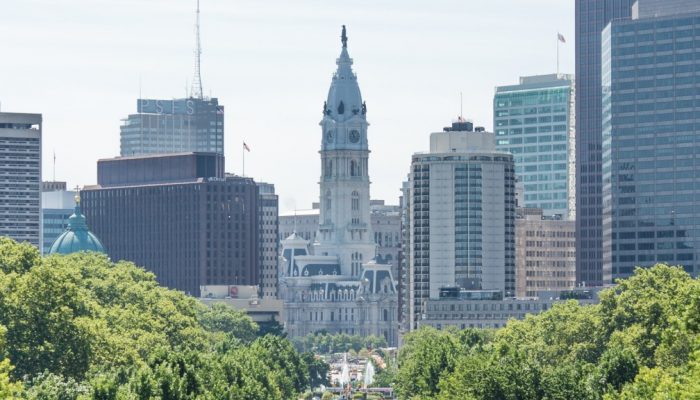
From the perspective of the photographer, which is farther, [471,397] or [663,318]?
[663,318]

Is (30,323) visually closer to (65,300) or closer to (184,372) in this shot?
(65,300)

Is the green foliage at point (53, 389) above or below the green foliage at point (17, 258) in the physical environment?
below

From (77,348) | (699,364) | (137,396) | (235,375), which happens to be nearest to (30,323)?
(77,348)

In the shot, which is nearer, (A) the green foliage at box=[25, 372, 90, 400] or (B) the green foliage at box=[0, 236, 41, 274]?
(A) the green foliage at box=[25, 372, 90, 400]

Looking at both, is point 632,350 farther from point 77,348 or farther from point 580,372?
point 77,348

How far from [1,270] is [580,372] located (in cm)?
5046

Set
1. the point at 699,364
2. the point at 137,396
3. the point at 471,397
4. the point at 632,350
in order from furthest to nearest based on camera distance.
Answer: the point at 632,350, the point at 471,397, the point at 137,396, the point at 699,364

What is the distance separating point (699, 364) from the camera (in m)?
112

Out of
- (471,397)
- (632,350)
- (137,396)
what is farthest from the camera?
(632,350)

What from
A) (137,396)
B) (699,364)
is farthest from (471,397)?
(699,364)

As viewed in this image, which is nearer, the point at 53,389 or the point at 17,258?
the point at 53,389

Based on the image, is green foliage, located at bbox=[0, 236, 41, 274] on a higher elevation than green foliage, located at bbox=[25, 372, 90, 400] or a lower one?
higher

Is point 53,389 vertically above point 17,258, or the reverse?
point 17,258

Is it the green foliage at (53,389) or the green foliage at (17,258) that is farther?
the green foliage at (17,258)
